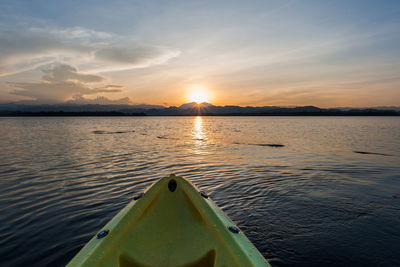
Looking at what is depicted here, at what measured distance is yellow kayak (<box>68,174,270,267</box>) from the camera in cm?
333

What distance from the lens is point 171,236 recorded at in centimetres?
430

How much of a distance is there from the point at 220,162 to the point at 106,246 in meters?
12.8

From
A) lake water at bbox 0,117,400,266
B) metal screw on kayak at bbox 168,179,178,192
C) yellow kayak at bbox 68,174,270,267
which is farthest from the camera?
lake water at bbox 0,117,400,266

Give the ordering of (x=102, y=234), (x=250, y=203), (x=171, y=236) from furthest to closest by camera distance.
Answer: (x=250, y=203) < (x=171, y=236) < (x=102, y=234)

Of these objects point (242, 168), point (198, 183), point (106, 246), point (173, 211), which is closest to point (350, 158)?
point (242, 168)

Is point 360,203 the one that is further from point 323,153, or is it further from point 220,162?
point 323,153

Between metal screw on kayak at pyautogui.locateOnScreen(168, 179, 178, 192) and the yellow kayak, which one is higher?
metal screw on kayak at pyautogui.locateOnScreen(168, 179, 178, 192)

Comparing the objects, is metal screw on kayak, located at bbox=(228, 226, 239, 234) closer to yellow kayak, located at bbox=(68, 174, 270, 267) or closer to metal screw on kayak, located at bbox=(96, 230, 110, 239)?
yellow kayak, located at bbox=(68, 174, 270, 267)

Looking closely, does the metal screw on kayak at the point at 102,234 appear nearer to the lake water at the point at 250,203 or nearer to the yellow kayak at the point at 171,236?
the yellow kayak at the point at 171,236

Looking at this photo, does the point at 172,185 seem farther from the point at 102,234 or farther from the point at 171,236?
the point at 102,234

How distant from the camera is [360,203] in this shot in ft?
26.9

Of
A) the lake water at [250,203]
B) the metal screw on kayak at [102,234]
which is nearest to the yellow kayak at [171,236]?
the metal screw on kayak at [102,234]

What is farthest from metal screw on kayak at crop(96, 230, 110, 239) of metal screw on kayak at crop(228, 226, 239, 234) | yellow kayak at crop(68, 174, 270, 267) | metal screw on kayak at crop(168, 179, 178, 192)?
metal screw on kayak at crop(228, 226, 239, 234)

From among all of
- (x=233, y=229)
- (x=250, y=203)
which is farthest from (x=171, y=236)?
(x=250, y=203)
